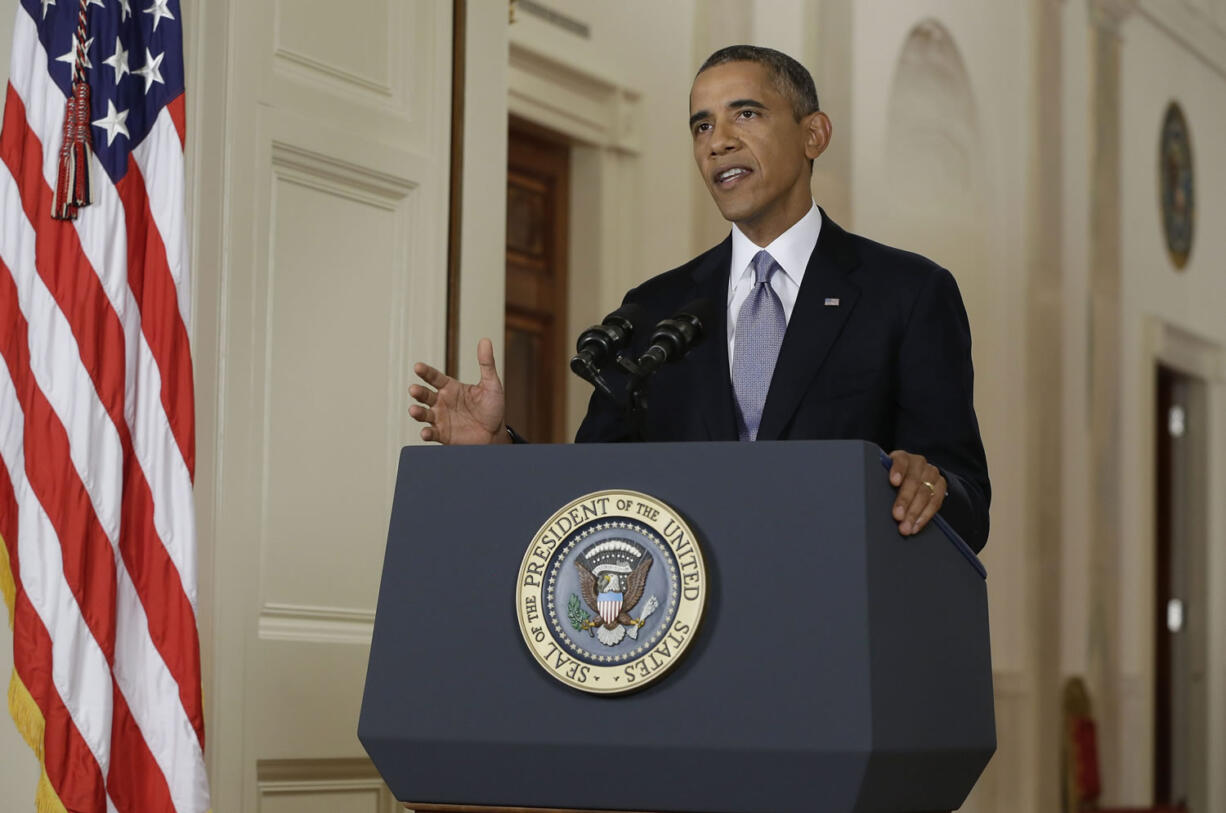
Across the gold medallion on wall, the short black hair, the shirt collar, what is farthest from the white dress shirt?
the gold medallion on wall

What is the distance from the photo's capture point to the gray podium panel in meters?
1.63

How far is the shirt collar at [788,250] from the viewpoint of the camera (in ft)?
7.32

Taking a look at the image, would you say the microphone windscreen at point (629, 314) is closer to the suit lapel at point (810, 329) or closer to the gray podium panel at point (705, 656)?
the suit lapel at point (810, 329)

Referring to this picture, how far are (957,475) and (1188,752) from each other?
923 cm

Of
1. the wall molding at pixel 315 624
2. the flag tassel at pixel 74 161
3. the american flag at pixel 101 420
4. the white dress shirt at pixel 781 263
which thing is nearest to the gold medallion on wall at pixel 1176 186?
the wall molding at pixel 315 624

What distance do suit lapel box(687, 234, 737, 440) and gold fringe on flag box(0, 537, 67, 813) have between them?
4.66 ft

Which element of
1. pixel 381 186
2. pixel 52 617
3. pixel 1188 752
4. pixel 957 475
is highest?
pixel 381 186

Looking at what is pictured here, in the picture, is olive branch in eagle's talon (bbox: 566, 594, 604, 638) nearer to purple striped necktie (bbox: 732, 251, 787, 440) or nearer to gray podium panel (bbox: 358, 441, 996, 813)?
gray podium panel (bbox: 358, 441, 996, 813)

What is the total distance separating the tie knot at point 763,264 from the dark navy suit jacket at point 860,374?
0.06 metres

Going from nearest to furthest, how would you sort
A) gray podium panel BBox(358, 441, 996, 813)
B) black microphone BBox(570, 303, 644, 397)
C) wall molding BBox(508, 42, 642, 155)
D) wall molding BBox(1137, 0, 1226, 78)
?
gray podium panel BBox(358, 441, 996, 813) < black microphone BBox(570, 303, 644, 397) < wall molding BBox(508, 42, 642, 155) < wall molding BBox(1137, 0, 1226, 78)

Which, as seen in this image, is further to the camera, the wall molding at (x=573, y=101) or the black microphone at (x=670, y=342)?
the wall molding at (x=573, y=101)

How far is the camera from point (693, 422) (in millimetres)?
2146

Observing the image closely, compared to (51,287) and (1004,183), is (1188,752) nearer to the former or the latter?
(1004,183)

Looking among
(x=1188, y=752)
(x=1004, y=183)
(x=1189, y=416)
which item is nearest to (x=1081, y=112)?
(x=1004, y=183)
